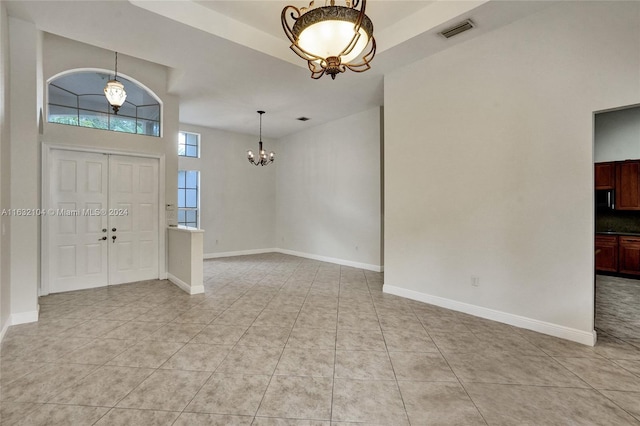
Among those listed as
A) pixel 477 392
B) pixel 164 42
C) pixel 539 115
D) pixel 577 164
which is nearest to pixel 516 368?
pixel 477 392

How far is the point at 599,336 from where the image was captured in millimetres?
3127

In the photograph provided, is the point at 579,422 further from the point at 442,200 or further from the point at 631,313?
the point at 631,313

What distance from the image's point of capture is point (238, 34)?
12.4 ft

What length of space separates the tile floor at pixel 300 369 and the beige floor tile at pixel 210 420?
11mm

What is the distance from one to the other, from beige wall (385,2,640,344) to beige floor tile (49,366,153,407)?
3534 millimetres

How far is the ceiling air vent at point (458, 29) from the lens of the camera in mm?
3383

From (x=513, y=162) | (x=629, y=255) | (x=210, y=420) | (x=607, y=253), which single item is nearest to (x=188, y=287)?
(x=210, y=420)

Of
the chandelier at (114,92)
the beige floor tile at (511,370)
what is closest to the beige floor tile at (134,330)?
the chandelier at (114,92)

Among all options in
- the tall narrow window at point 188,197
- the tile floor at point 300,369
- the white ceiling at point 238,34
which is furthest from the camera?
the tall narrow window at point 188,197

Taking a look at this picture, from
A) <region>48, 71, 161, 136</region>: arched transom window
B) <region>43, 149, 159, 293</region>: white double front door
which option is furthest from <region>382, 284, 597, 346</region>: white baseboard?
<region>48, 71, 161, 136</region>: arched transom window

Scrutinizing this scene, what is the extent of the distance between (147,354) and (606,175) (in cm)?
839

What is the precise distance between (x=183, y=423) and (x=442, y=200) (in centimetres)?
369

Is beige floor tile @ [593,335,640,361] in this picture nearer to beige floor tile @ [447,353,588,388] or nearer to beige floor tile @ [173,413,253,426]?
beige floor tile @ [447,353,588,388]

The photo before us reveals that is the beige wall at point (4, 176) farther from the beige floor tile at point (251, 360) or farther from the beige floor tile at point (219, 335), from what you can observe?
the beige floor tile at point (251, 360)
